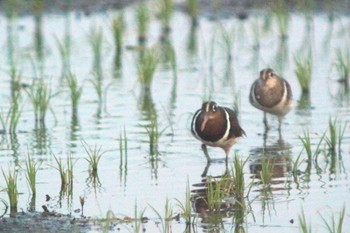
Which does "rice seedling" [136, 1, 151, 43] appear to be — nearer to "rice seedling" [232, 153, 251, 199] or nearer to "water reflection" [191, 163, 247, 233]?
"water reflection" [191, 163, 247, 233]

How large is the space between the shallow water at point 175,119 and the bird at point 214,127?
8.4 inches

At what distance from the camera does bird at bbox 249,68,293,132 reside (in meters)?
12.0

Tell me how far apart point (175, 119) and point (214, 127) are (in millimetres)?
1812

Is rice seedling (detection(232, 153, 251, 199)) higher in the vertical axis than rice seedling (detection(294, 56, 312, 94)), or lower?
lower

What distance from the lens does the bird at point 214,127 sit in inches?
412

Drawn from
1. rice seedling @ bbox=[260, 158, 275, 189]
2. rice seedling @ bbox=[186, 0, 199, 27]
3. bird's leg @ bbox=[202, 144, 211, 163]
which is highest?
rice seedling @ bbox=[186, 0, 199, 27]

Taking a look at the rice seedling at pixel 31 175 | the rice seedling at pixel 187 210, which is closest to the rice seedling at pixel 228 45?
the rice seedling at pixel 31 175

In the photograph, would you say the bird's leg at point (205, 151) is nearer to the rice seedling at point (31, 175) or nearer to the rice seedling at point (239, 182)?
the rice seedling at point (239, 182)

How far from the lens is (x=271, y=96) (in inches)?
474

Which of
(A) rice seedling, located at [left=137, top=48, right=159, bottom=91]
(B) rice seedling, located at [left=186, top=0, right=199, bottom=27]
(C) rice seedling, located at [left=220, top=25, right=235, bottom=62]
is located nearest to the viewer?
(A) rice seedling, located at [left=137, top=48, right=159, bottom=91]

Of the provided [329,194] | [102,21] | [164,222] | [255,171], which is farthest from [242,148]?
[102,21]

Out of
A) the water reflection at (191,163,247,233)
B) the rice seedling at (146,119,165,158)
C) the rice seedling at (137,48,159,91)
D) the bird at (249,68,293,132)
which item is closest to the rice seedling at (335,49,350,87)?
the bird at (249,68,293,132)

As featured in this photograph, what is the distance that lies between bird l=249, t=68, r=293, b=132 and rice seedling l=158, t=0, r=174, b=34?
17.6 ft

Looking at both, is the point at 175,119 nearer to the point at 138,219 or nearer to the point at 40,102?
the point at 40,102
